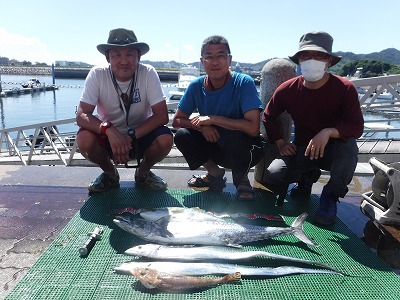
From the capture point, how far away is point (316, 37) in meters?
3.19

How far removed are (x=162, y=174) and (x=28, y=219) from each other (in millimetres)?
1873

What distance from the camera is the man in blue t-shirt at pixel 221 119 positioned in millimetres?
3457

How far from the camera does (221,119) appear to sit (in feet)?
11.3

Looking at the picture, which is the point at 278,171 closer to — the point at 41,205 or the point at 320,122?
the point at 320,122

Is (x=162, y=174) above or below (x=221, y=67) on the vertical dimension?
below

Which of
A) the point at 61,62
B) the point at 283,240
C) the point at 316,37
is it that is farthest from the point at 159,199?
the point at 61,62

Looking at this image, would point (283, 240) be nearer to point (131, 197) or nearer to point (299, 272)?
point (299, 272)

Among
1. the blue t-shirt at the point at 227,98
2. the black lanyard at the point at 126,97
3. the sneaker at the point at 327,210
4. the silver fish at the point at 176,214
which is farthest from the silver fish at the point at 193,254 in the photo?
the black lanyard at the point at 126,97

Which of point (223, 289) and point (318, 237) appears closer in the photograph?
point (223, 289)

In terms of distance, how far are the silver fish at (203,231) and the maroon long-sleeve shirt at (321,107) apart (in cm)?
100

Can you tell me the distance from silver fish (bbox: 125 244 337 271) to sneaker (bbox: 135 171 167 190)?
4.43 feet

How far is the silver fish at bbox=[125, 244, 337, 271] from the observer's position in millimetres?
2379

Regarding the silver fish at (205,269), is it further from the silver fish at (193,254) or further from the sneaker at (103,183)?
the sneaker at (103,183)

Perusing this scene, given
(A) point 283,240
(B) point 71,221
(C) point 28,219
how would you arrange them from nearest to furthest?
(A) point 283,240 → (B) point 71,221 → (C) point 28,219
